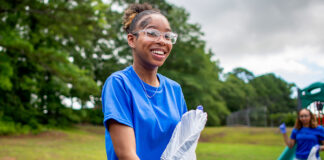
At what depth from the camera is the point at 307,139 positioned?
17.6 ft

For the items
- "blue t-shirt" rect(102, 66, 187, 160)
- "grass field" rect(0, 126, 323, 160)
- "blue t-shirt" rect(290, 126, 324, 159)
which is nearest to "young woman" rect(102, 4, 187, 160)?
"blue t-shirt" rect(102, 66, 187, 160)

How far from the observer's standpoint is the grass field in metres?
8.33

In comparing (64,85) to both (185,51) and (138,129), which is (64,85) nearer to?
(185,51)

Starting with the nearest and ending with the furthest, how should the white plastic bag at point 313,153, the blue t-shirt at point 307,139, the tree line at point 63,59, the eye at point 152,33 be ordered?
the eye at point 152,33 → the white plastic bag at point 313,153 → the blue t-shirt at point 307,139 → the tree line at point 63,59

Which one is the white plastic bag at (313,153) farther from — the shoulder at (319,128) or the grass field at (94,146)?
the grass field at (94,146)

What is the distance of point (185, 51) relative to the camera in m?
23.2

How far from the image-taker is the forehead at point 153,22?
4.66 ft

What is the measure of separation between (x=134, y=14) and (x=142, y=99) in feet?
1.63

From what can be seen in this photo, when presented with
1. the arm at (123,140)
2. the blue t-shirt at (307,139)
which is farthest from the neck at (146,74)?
the blue t-shirt at (307,139)

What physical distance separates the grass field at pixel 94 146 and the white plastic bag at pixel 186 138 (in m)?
7.25

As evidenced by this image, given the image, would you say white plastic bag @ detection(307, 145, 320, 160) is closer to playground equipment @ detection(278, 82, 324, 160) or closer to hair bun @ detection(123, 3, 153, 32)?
playground equipment @ detection(278, 82, 324, 160)

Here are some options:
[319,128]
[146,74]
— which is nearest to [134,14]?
[146,74]

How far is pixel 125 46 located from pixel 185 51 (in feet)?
16.0

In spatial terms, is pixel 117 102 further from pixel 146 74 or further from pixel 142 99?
pixel 146 74
